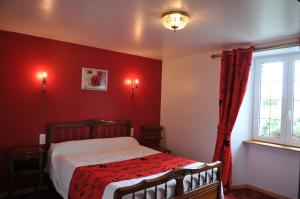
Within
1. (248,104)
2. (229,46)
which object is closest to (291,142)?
(248,104)

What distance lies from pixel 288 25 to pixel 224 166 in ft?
6.81

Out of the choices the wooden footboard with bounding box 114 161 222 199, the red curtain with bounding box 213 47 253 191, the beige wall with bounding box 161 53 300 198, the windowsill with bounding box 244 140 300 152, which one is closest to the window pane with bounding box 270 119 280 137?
the windowsill with bounding box 244 140 300 152

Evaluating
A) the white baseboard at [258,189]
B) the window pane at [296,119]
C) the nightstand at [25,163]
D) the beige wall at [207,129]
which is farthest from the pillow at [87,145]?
the window pane at [296,119]

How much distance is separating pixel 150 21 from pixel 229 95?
5.62 ft

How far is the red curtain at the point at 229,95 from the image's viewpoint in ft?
10.6

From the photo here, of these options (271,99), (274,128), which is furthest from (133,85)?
→ (274,128)

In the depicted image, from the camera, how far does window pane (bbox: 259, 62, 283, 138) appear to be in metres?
3.51

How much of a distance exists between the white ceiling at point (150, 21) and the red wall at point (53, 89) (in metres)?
0.23

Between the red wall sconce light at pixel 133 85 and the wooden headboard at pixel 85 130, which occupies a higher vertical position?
the red wall sconce light at pixel 133 85

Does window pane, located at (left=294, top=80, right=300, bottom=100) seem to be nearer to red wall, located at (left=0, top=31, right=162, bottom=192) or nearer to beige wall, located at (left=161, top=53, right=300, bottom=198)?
beige wall, located at (left=161, top=53, right=300, bottom=198)

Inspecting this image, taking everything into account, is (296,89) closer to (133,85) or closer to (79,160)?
(133,85)

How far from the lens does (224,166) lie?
3.33m

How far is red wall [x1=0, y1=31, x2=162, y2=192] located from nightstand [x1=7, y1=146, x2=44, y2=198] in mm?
231

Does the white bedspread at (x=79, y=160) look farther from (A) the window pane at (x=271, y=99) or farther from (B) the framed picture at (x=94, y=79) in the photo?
(A) the window pane at (x=271, y=99)
